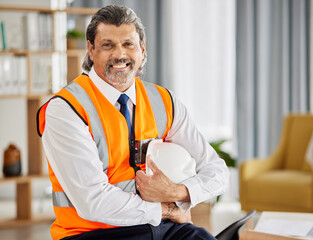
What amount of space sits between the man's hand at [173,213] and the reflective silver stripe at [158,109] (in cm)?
26

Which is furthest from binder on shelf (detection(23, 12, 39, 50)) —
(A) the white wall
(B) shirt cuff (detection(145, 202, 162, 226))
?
(B) shirt cuff (detection(145, 202, 162, 226))

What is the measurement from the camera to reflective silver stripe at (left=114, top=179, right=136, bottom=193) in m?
1.57

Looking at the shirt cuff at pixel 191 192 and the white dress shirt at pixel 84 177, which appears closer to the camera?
the white dress shirt at pixel 84 177

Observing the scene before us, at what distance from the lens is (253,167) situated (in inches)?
165

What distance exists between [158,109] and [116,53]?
26 cm

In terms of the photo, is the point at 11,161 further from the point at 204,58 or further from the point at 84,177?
the point at 84,177

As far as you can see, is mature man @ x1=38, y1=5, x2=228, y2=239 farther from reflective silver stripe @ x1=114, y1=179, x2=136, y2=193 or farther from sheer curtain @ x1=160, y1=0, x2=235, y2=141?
sheer curtain @ x1=160, y1=0, x2=235, y2=141

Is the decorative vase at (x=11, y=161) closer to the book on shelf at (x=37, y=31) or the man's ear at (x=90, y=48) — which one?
the book on shelf at (x=37, y=31)

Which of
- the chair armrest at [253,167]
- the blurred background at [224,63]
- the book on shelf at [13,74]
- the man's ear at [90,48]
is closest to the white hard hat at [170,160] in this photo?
the man's ear at [90,48]

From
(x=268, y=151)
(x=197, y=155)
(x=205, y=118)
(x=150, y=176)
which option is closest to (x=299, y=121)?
(x=268, y=151)

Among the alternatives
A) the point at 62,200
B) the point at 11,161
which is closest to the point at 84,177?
the point at 62,200

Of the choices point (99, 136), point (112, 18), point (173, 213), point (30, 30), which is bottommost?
point (173, 213)

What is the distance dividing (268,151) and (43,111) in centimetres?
400

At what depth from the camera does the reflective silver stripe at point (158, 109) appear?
67.1 inches
